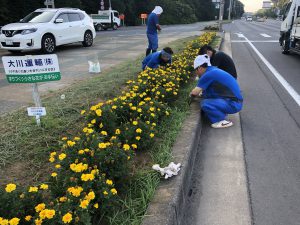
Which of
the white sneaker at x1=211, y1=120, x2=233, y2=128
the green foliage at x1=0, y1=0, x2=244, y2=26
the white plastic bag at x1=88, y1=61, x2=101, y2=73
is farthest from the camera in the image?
the green foliage at x1=0, y1=0, x2=244, y2=26

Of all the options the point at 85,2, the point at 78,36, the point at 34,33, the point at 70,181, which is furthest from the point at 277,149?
the point at 85,2

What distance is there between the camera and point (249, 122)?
5.26 meters

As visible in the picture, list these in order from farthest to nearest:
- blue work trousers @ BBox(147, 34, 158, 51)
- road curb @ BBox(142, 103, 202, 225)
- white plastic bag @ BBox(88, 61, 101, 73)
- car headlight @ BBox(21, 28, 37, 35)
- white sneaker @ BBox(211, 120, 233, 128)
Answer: car headlight @ BBox(21, 28, 37, 35) < blue work trousers @ BBox(147, 34, 158, 51) < white plastic bag @ BBox(88, 61, 101, 73) < white sneaker @ BBox(211, 120, 233, 128) < road curb @ BBox(142, 103, 202, 225)

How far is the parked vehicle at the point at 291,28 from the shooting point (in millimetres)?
11180

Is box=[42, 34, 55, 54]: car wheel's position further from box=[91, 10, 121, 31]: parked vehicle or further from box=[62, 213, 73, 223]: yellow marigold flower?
box=[91, 10, 121, 31]: parked vehicle

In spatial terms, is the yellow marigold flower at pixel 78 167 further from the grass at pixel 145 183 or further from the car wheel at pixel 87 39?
the car wheel at pixel 87 39

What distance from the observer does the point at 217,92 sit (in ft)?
16.3

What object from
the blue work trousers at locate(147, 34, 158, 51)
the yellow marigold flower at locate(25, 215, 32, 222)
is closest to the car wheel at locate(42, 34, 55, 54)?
the blue work trousers at locate(147, 34, 158, 51)

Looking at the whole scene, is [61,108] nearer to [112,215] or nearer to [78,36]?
[112,215]

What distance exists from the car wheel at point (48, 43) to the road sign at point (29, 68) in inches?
324

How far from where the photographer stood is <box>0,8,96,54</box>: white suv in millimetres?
10922

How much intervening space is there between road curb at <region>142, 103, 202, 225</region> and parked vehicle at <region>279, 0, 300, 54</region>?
8.90 m

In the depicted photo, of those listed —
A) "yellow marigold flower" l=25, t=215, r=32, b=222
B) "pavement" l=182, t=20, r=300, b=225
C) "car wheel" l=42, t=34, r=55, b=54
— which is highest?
"car wheel" l=42, t=34, r=55, b=54

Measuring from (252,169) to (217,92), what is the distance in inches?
63.3
